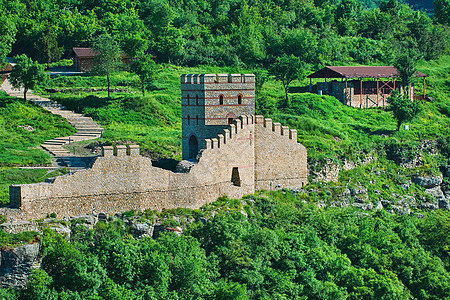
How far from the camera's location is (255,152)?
167 ft

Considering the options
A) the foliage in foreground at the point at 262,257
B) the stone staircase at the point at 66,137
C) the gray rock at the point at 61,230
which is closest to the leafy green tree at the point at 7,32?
the stone staircase at the point at 66,137

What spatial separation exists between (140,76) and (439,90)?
27.1 m

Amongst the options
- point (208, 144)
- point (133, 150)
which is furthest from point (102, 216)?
point (208, 144)

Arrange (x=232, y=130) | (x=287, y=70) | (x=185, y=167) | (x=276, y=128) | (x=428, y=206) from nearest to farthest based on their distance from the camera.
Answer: (x=185, y=167) → (x=232, y=130) → (x=276, y=128) → (x=428, y=206) → (x=287, y=70)

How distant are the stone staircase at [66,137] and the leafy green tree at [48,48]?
939 centimetres

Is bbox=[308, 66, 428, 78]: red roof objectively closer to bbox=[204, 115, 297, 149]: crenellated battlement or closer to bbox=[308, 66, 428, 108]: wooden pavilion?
bbox=[308, 66, 428, 108]: wooden pavilion

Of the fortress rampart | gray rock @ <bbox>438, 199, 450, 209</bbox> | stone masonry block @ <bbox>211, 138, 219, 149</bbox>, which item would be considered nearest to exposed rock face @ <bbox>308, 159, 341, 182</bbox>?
the fortress rampart

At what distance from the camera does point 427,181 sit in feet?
205

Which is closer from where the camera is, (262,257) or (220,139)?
(262,257)

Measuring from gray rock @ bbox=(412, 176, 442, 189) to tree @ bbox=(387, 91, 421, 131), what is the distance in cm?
644

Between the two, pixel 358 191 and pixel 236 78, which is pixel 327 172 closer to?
pixel 358 191

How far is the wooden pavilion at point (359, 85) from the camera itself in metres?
72.8

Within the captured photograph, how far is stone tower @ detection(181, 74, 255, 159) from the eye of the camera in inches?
1955

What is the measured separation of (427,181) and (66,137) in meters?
23.5
